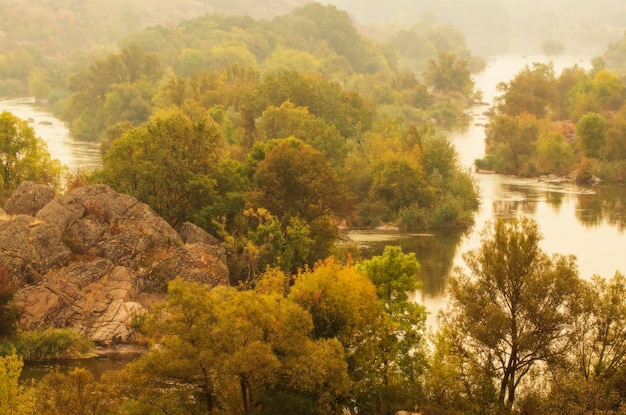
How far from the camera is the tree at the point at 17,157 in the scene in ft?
173

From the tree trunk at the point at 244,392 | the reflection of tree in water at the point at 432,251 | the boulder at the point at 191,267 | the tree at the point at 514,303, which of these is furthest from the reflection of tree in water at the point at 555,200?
the tree trunk at the point at 244,392

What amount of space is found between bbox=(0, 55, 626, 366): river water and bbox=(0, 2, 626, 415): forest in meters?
1.84

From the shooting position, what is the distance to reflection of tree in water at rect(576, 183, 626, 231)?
64.9 metres

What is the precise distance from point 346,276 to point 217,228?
16086 millimetres

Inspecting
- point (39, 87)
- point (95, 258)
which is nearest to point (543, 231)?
point (95, 258)

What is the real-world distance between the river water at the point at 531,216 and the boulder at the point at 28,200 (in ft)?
63.3

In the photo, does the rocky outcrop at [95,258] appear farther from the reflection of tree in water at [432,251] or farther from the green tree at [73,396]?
the reflection of tree in water at [432,251]

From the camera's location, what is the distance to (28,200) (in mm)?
45281

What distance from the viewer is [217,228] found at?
46.8 metres

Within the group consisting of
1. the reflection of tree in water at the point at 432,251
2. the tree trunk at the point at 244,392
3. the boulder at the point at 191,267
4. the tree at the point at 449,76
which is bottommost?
the reflection of tree in water at the point at 432,251

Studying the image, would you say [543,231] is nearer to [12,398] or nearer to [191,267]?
[191,267]

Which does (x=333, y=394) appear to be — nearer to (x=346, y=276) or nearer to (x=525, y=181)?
(x=346, y=276)

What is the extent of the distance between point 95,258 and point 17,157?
14.9 m

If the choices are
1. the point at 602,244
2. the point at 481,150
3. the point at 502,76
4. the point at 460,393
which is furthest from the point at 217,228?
the point at 502,76
